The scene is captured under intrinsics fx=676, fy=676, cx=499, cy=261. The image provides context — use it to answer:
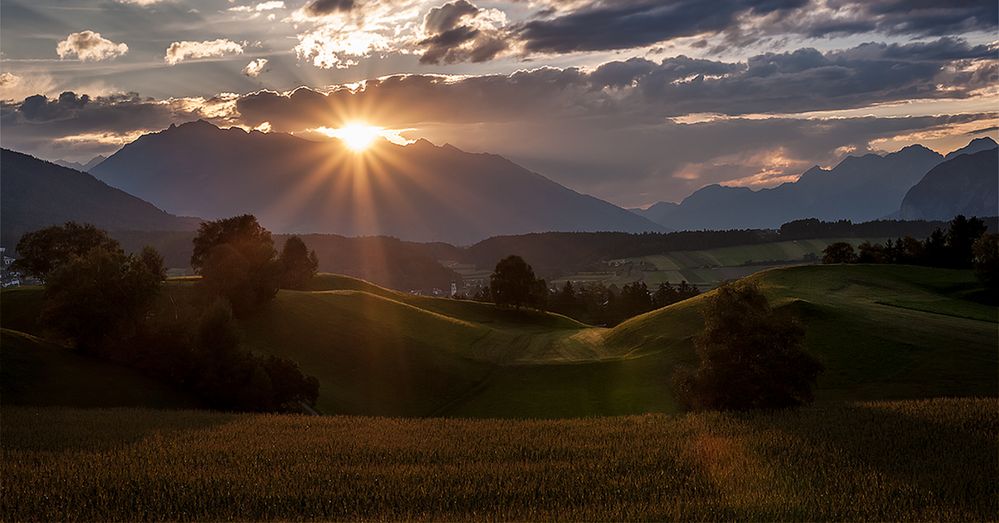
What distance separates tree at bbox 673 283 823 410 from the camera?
38094 mm

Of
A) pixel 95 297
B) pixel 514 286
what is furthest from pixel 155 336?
pixel 514 286

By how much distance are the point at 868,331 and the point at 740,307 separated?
4166cm

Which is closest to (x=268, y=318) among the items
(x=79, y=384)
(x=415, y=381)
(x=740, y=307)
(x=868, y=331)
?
(x=415, y=381)

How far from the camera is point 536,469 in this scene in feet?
67.7

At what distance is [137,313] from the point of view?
56500 millimetres

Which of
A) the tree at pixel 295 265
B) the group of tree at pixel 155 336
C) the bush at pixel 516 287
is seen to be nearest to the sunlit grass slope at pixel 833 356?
the group of tree at pixel 155 336

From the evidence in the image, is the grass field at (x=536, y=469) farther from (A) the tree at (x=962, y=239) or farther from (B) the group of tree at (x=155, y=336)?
(A) the tree at (x=962, y=239)

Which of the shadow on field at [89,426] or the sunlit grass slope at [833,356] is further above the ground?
the shadow on field at [89,426]

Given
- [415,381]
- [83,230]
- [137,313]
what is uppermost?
[83,230]

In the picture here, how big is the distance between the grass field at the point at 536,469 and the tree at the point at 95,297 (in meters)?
26.1

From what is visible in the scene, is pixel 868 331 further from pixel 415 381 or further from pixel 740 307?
pixel 415 381

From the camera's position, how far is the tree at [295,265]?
442 ft

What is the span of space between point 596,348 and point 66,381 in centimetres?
6268

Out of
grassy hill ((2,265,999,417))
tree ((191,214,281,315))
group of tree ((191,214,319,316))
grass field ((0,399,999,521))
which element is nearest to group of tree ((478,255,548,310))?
grassy hill ((2,265,999,417))
